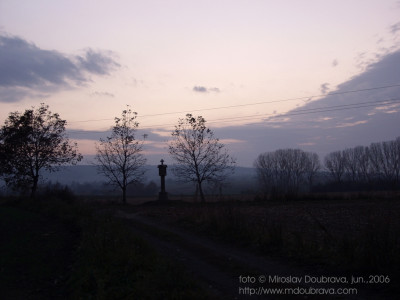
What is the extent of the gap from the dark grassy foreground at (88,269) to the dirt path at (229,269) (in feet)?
2.68

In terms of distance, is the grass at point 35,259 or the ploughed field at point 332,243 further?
the grass at point 35,259

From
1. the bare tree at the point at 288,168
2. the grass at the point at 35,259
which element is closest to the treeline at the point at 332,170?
the bare tree at the point at 288,168

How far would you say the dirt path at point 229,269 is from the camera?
6.78 metres

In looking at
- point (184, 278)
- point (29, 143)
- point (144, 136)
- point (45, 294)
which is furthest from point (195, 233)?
point (29, 143)

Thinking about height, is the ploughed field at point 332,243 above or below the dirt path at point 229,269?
above

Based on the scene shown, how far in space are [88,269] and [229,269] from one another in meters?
3.38

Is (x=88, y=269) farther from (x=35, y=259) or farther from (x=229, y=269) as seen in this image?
(x=35, y=259)

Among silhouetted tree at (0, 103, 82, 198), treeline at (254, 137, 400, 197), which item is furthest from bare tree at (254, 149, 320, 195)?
silhouetted tree at (0, 103, 82, 198)

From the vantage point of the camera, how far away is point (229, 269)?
331 inches

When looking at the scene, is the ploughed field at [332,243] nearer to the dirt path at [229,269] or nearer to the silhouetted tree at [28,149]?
the dirt path at [229,269]

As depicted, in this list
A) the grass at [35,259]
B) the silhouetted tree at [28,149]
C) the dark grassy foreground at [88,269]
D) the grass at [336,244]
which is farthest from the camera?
the silhouetted tree at [28,149]

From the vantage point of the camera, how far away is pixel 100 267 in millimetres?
8555

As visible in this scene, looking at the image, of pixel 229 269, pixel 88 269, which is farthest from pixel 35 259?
pixel 229 269

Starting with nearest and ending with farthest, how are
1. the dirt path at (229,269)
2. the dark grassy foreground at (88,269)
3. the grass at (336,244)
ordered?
the dark grassy foreground at (88,269) → the dirt path at (229,269) → the grass at (336,244)
